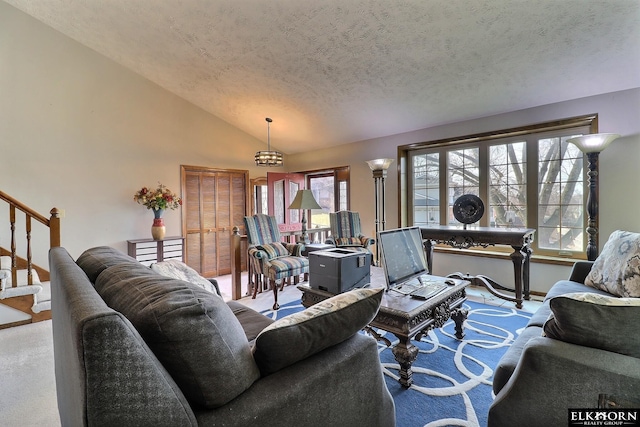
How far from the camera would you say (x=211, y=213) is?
523cm

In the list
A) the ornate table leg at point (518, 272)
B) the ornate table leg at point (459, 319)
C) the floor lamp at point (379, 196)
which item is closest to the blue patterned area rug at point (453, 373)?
the ornate table leg at point (459, 319)

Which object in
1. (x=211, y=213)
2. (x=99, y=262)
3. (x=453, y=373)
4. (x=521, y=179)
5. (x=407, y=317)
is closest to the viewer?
(x=99, y=262)

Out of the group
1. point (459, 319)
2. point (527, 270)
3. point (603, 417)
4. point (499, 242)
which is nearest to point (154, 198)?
point (459, 319)

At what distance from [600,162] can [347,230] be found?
306 cm

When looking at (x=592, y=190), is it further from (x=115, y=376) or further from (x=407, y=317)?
(x=115, y=376)

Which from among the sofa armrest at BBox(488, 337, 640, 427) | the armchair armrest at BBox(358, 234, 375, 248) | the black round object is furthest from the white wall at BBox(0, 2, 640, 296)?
the sofa armrest at BBox(488, 337, 640, 427)

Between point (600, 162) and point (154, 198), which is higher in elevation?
point (600, 162)

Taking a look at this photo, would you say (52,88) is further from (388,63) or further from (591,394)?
(591,394)

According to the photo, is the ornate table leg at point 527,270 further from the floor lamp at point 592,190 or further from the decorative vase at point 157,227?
the decorative vase at point 157,227

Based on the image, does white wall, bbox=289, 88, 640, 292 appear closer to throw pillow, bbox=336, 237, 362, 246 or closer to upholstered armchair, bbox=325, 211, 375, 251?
upholstered armchair, bbox=325, 211, 375, 251

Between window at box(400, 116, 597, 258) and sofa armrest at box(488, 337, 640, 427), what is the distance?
315cm

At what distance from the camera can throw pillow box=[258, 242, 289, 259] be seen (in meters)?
3.75

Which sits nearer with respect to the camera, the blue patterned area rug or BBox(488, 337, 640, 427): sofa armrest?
BBox(488, 337, 640, 427): sofa armrest

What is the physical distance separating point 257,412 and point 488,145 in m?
4.20
